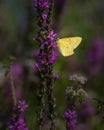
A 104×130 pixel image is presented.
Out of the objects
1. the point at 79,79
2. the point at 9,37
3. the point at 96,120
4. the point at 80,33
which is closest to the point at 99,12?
the point at 80,33

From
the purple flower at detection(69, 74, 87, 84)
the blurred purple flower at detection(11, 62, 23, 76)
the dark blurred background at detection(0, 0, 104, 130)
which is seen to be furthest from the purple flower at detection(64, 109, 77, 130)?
the blurred purple flower at detection(11, 62, 23, 76)

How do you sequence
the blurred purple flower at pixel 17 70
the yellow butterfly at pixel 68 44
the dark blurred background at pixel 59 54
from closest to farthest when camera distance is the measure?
the yellow butterfly at pixel 68 44 → the dark blurred background at pixel 59 54 → the blurred purple flower at pixel 17 70

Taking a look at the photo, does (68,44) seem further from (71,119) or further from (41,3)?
(71,119)

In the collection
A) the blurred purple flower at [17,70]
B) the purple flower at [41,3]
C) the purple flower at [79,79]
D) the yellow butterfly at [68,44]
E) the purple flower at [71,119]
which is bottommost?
the purple flower at [71,119]

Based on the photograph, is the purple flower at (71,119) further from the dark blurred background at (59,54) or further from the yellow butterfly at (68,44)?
the dark blurred background at (59,54)

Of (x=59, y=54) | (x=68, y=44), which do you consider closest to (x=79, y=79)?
(x=68, y=44)

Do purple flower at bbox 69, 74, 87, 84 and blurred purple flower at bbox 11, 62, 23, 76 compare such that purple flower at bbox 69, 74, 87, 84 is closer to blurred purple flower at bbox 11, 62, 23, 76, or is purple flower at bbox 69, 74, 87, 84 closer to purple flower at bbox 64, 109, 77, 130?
purple flower at bbox 64, 109, 77, 130

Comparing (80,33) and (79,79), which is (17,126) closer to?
(79,79)

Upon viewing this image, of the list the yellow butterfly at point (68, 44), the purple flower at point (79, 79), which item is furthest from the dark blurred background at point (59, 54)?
the yellow butterfly at point (68, 44)
